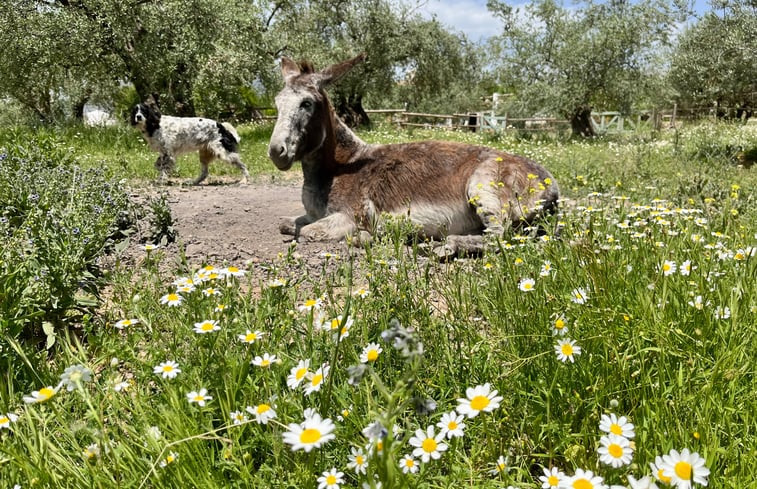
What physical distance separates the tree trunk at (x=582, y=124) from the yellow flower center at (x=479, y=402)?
24956 millimetres

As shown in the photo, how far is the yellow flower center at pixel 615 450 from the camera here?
1.09m

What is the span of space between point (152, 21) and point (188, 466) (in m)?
18.4

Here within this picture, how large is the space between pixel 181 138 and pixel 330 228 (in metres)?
6.92

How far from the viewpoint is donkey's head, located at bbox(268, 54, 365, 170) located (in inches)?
192

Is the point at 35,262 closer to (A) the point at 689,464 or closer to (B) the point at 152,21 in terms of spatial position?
(A) the point at 689,464

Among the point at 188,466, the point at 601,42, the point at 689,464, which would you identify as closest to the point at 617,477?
the point at 689,464

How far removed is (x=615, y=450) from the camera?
1097mm

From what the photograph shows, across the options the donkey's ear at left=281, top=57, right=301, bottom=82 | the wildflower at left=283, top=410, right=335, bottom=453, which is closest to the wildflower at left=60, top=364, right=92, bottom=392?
the wildflower at left=283, top=410, right=335, bottom=453

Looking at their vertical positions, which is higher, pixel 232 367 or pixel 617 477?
pixel 232 367

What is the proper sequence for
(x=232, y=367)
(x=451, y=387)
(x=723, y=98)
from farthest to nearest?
(x=723, y=98), (x=451, y=387), (x=232, y=367)

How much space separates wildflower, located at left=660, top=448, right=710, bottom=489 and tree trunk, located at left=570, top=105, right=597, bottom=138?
2505cm

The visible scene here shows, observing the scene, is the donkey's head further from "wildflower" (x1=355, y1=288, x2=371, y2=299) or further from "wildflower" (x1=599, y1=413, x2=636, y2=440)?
"wildflower" (x1=599, y1=413, x2=636, y2=440)

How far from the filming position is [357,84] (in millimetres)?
26500

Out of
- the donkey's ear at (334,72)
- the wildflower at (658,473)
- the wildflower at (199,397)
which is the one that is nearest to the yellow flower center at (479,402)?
the wildflower at (658,473)
